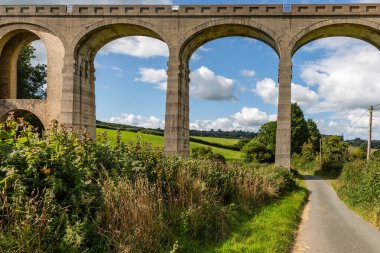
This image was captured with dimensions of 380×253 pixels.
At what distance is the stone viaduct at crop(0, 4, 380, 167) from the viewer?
23891mm

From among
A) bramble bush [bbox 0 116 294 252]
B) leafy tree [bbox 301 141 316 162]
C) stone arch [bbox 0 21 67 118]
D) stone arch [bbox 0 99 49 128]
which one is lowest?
leafy tree [bbox 301 141 316 162]

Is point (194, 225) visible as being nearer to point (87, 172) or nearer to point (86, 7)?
point (87, 172)

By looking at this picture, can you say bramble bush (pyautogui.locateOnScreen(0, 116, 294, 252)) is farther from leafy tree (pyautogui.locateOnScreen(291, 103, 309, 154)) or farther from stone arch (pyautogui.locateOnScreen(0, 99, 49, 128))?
leafy tree (pyautogui.locateOnScreen(291, 103, 309, 154))

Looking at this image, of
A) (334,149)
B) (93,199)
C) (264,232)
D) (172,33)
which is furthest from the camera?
(334,149)

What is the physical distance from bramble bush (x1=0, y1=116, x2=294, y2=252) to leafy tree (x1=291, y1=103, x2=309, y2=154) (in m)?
52.1

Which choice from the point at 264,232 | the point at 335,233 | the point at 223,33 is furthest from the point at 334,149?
the point at 264,232

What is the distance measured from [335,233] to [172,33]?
19248mm

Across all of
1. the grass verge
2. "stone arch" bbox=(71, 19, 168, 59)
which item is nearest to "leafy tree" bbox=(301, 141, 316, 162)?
"stone arch" bbox=(71, 19, 168, 59)

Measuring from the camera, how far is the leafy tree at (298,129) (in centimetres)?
5797

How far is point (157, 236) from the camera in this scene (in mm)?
6258

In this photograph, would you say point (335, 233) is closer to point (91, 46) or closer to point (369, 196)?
point (369, 196)

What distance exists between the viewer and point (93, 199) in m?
5.84

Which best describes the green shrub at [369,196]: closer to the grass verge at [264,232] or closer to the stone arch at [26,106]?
the grass verge at [264,232]

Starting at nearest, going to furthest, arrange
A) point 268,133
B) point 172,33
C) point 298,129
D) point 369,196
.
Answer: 1. point 369,196
2. point 172,33
3. point 268,133
4. point 298,129
